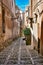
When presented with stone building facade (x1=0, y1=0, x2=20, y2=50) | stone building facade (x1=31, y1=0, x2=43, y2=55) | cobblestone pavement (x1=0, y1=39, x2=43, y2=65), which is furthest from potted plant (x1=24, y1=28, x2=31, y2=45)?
cobblestone pavement (x1=0, y1=39, x2=43, y2=65)

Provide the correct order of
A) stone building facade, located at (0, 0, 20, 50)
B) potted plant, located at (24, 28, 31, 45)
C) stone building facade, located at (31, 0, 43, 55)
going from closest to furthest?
stone building facade, located at (31, 0, 43, 55)
stone building facade, located at (0, 0, 20, 50)
potted plant, located at (24, 28, 31, 45)

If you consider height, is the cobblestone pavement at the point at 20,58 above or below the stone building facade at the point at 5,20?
below

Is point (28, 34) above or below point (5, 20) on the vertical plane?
below

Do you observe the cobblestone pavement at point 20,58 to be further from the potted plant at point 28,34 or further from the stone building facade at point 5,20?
the potted plant at point 28,34

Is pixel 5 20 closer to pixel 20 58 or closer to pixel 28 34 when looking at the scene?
pixel 28 34

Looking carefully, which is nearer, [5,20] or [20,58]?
[20,58]

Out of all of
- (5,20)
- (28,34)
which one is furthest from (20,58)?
(28,34)

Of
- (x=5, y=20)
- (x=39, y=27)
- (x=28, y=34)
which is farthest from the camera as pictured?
(x=28, y=34)

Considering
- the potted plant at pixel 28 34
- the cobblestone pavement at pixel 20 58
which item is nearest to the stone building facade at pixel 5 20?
the potted plant at pixel 28 34

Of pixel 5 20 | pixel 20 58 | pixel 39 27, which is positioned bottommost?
pixel 20 58

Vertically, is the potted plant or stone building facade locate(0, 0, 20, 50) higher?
stone building facade locate(0, 0, 20, 50)

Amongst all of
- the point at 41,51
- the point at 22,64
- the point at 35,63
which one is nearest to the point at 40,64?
the point at 35,63

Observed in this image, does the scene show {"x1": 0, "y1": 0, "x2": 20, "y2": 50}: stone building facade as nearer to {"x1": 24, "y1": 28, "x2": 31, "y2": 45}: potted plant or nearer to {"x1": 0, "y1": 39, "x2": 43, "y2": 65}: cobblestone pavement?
{"x1": 24, "y1": 28, "x2": 31, "y2": 45}: potted plant

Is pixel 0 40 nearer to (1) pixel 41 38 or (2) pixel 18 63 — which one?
(1) pixel 41 38
